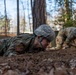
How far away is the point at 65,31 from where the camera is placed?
28.9 ft

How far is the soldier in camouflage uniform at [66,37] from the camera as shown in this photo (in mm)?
7804

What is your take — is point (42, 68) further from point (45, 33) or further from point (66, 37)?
point (66, 37)

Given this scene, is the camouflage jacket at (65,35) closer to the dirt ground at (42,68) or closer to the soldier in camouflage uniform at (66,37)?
the soldier in camouflage uniform at (66,37)

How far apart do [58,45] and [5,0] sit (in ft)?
10.3

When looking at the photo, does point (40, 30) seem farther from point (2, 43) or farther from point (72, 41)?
point (72, 41)

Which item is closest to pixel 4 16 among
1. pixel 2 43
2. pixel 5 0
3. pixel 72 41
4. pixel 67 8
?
pixel 5 0

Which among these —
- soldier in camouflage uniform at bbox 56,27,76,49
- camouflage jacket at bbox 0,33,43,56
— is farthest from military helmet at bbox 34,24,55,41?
soldier in camouflage uniform at bbox 56,27,76,49

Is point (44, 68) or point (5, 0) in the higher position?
point (5, 0)

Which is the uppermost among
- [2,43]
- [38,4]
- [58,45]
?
[38,4]

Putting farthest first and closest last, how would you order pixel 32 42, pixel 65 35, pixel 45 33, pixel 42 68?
pixel 65 35 < pixel 32 42 < pixel 45 33 < pixel 42 68

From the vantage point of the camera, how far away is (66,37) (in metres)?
9.09

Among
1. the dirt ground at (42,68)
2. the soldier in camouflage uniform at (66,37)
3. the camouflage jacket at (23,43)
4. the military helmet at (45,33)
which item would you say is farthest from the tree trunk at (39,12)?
the dirt ground at (42,68)

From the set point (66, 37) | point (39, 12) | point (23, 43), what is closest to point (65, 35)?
point (66, 37)

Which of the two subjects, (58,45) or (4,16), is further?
(4,16)
